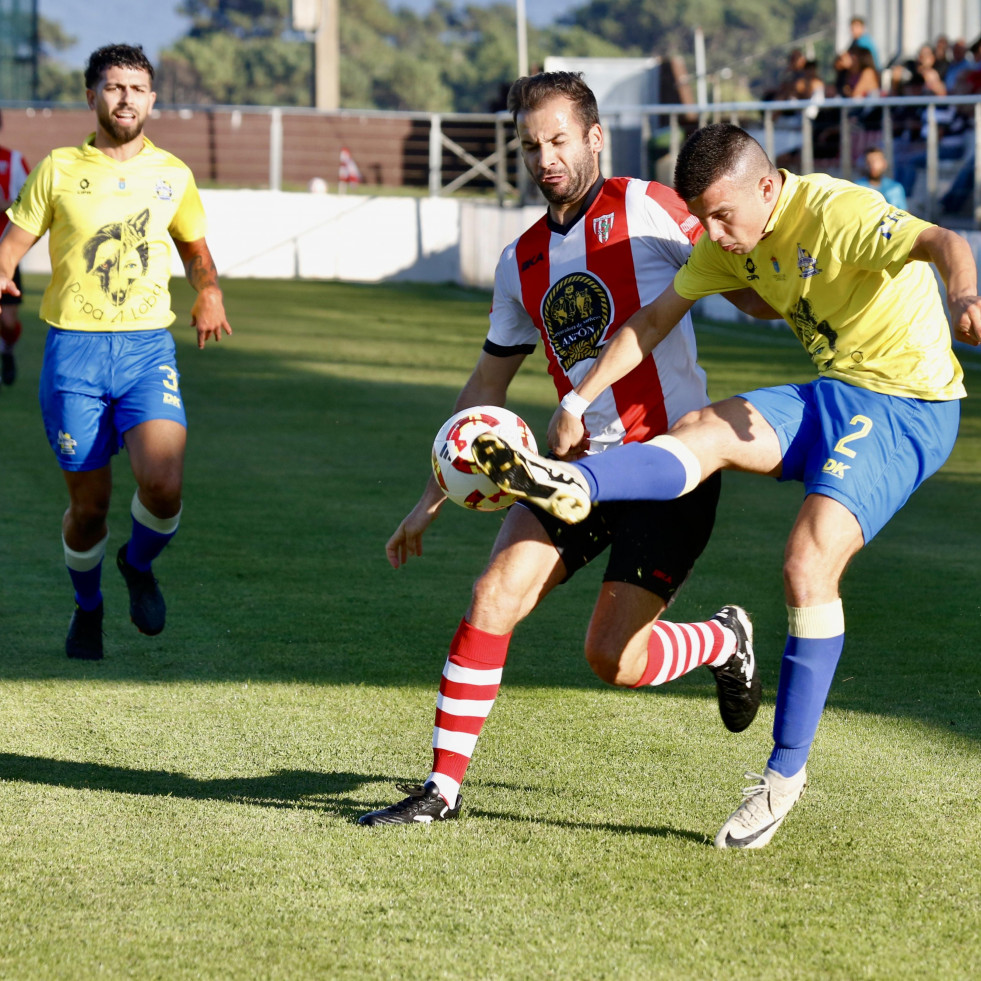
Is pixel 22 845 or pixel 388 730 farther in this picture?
pixel 388 730

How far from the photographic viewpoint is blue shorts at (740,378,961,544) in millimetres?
3713

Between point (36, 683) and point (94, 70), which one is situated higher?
point (94, 70)

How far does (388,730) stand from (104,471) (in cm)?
171

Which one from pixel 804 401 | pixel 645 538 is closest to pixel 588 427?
pixel 645 538

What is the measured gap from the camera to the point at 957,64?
800 inches

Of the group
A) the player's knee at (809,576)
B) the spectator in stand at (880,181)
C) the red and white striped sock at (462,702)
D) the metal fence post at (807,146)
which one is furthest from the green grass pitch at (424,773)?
the metal fence post at (807,146)

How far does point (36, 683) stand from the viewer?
523 centimetres

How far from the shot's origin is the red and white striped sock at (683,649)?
426cm

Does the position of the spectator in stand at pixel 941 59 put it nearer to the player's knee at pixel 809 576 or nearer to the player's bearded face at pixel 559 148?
the player's bearded face at pixel 559 148

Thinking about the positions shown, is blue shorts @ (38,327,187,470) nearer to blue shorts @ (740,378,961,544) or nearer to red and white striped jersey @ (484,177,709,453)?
red and white striped jersey @ (484,177,709,453)

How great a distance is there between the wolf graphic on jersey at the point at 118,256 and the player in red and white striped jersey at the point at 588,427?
5.83 ft

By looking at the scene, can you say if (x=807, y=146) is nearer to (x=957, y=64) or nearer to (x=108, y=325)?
(x=957, y=64)

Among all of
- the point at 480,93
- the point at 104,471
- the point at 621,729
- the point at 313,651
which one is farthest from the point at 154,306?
the point at 480,93

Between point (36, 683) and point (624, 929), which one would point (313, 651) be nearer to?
point (36, 683)
